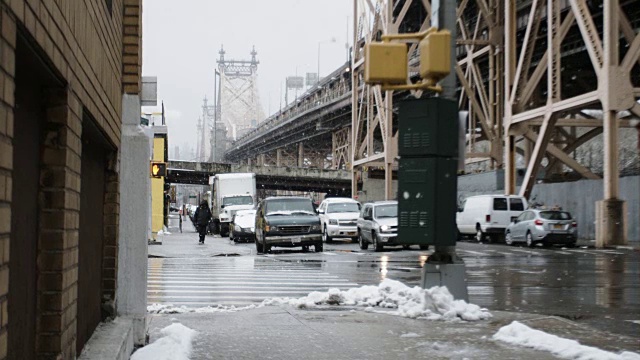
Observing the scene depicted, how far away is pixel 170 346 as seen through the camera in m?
7.41

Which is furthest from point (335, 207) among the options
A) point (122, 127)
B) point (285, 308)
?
point (122, 127)

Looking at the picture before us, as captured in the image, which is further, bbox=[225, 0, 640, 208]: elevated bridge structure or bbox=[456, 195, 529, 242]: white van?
bbox=[456, 195, 529, 242]: white van

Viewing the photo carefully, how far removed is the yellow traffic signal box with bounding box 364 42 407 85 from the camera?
9930mm

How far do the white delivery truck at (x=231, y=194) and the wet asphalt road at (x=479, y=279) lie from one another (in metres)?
22.2

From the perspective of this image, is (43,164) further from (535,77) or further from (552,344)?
(535,77)

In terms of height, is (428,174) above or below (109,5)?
below

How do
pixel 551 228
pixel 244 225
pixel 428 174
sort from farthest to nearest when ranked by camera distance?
pixel 244 225 → pixel 551 228 → pixel 428 174

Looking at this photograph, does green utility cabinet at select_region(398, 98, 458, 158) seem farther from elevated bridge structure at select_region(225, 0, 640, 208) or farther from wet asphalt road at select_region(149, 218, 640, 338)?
elevated bridge structure at select_region(225, 0, 640, 208)

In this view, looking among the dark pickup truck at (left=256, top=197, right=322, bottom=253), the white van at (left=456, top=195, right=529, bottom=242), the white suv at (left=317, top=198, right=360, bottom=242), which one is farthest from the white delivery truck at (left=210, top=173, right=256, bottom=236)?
the dark pickup truck at (left=256, top=197, right=322, bottom=253)

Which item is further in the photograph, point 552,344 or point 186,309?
point 186,309

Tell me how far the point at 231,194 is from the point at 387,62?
134ft

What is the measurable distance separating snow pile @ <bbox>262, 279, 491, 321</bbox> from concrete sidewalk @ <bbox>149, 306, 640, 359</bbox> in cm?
26

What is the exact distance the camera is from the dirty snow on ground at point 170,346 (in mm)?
6895

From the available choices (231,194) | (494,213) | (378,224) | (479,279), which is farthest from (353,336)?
(231,194)
